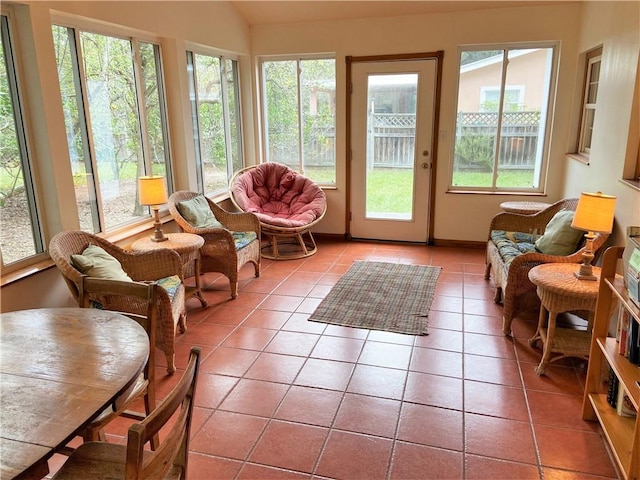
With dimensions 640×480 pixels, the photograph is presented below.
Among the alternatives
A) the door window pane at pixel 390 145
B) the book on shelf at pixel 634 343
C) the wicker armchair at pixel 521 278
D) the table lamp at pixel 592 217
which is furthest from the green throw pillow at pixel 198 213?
the book on shelf at pixel 634 343

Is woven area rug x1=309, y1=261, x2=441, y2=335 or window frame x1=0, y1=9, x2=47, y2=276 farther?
woven area rug x1=309, y1=261, x2=441, y2=335

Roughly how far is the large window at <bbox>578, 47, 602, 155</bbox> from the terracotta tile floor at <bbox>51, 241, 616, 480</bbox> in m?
1.91

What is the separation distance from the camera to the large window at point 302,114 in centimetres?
527

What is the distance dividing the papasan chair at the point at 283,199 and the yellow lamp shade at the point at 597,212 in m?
2.72

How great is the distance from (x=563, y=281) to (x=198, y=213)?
9.13 feet

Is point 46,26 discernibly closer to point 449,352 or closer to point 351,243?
point 449,352

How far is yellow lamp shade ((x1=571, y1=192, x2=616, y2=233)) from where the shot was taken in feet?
8.34

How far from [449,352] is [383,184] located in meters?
2.77

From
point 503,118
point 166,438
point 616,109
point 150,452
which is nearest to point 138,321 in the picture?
point 150,452

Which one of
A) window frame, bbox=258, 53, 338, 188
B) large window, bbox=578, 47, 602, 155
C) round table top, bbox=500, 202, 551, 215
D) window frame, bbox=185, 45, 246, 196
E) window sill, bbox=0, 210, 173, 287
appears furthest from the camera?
window frame, bbox=258, 53, 338, 188

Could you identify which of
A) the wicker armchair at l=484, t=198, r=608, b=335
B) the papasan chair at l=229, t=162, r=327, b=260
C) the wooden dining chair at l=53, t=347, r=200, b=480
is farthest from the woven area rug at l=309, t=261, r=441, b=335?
the wooden dining chair at l=53, t=347, r=200, b=480

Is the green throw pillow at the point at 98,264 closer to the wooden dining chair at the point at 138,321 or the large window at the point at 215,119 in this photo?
the wooden dining chair at the point at 138,321

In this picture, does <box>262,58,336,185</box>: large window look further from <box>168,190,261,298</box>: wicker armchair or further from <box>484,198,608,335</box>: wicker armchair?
<box>484,198,608,335</box>: wicker armchair

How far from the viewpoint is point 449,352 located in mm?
2906
